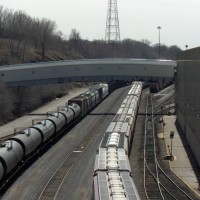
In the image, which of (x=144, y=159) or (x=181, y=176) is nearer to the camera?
(x=181, y=176)

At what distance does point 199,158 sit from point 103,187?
21175 millimetres

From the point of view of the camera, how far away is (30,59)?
12688 centimetres

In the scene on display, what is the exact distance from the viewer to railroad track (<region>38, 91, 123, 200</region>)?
3153cm

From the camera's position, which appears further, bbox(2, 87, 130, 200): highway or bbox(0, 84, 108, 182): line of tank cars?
bbox(0, 84, 108, 182): line of tank cars

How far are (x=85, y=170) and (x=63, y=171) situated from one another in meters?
1.99

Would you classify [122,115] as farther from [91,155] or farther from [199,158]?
[199,158]

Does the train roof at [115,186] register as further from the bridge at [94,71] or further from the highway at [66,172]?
the bridge at [94,71]

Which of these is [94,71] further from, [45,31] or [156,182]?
[45,31]

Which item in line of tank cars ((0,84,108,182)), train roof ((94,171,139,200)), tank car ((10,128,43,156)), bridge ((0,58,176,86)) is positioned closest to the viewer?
train roof ((94,171,139,200))

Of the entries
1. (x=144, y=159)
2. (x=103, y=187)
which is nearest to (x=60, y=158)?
(x=144, y=159)

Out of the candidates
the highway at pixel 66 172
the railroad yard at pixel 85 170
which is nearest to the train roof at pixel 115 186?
the railroad yard at pixel 85 170

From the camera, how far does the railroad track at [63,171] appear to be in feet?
103

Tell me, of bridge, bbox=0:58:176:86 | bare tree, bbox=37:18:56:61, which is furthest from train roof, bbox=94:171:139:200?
bare tree, bbox=37:18:56:61

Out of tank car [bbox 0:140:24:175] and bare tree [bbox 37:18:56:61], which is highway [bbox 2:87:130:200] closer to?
tank car [bbox 0:140:24:175]
